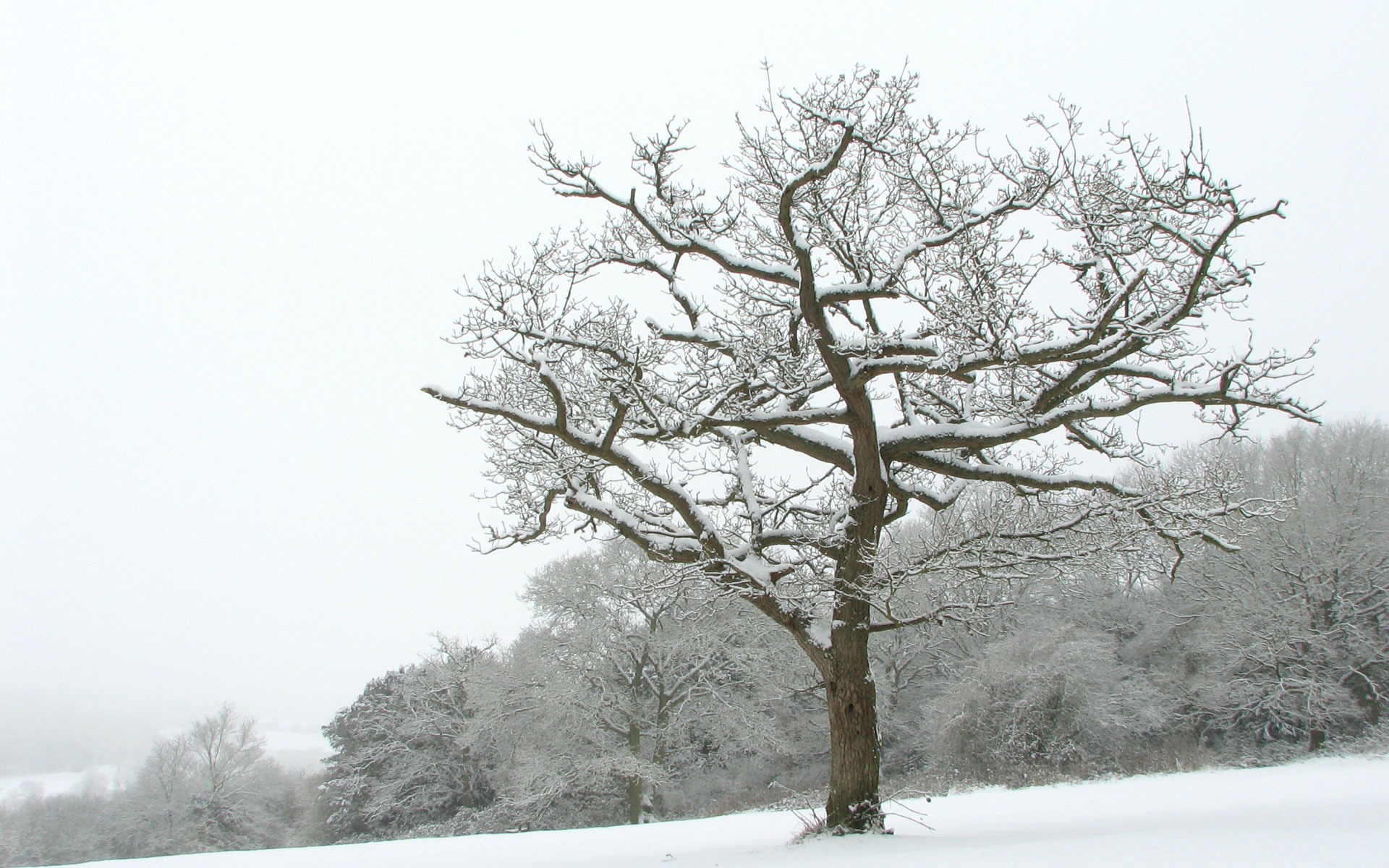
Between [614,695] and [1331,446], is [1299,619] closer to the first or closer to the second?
[1331,446]

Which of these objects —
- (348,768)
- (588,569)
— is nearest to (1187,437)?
(588,569)

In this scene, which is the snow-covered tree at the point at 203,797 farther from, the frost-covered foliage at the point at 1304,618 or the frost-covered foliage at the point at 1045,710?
the frost-covered foliage at the point at 1304,618

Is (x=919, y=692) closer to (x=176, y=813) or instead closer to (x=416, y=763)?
(x=416, y=763)

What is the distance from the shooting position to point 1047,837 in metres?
6.30

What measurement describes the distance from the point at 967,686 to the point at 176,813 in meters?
28.6

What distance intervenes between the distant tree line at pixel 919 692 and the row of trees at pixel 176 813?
18 centimetres

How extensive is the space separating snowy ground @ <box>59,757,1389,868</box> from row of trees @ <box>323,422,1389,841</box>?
518 cm

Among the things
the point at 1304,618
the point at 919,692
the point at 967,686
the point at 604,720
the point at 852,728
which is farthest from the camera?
the point at 919,692

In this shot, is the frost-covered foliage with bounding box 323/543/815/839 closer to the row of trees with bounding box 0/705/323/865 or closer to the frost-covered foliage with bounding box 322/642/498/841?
the frost-covered foliage with bounding box 322/642/498/841

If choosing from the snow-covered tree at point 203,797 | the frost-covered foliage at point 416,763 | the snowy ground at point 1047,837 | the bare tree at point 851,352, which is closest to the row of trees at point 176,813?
the snow-covered tree at point 203,797

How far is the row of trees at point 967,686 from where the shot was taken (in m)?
20.1

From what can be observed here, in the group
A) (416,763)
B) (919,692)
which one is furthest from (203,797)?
(919,692)

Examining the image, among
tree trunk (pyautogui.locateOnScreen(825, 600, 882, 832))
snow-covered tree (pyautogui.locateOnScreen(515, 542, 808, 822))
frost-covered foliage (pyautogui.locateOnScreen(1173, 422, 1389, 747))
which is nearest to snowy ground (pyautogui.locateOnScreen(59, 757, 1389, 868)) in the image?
tree trunk (pyautogui.locateOnScreen(825, 600, 882, 832))

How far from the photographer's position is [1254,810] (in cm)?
737
